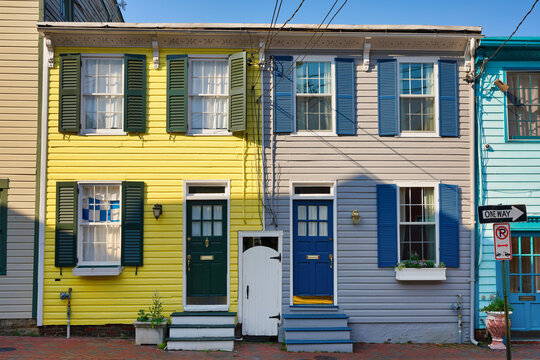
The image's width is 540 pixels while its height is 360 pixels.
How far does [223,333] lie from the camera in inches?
390

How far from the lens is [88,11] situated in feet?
49.0

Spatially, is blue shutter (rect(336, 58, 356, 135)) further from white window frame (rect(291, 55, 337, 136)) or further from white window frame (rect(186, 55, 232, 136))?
white window frame (rect(186, 55, 232, 136))

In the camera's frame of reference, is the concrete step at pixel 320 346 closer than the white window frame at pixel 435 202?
Yes

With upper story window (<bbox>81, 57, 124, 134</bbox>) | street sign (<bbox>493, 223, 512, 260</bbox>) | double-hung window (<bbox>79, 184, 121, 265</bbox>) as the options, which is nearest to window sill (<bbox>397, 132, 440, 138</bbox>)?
street sign (<bbox>493, 223, 512, 260</bbox>)

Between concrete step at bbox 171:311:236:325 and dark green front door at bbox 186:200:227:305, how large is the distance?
1.18 ft

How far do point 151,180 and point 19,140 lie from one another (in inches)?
112

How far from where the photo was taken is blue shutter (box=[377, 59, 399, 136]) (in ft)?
35.5

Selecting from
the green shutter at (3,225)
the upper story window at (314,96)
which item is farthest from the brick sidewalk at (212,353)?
Result: the upper story window at (314,96)

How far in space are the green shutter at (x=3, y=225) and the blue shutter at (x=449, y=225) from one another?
8.91 m

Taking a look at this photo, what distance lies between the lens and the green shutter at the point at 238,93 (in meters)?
10.5

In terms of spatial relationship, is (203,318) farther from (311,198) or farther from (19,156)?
(19,156)

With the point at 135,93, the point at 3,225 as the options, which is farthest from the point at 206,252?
the point at 3,225

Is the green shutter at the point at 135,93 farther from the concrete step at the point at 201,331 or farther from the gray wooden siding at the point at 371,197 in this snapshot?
the concrete step at the point at 201,331

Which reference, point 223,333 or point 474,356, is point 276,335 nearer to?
point 223,333
